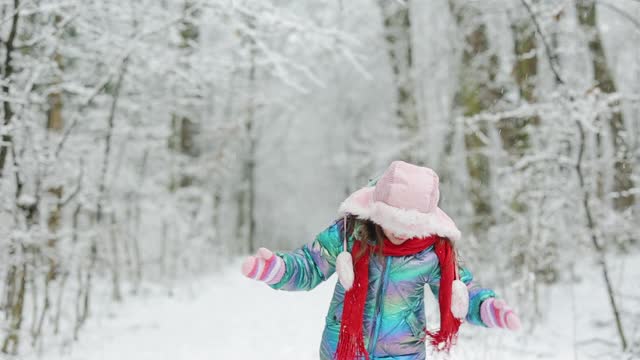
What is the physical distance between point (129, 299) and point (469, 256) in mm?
5048

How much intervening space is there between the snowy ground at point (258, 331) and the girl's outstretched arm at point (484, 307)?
1.59 meters

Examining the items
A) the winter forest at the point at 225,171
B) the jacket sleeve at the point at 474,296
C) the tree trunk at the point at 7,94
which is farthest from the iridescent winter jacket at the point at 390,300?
the tree trunk at the point at 7,94

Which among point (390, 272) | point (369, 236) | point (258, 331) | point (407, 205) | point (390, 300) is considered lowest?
point (258, 331)

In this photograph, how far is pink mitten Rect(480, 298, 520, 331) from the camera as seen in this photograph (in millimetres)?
2041

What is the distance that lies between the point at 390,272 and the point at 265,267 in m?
0.57

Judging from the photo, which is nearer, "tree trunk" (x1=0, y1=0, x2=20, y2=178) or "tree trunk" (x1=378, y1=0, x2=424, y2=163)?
"tree trunk" (x1=0, y1=0, x2=20, y2=178)

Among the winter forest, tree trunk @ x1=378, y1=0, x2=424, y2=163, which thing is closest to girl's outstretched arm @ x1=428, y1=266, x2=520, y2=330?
the winter forest

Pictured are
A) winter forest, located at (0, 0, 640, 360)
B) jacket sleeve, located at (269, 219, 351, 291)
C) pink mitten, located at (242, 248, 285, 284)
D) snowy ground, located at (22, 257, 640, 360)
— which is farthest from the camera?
snowy ground, located at (22, 257, 640, 360)

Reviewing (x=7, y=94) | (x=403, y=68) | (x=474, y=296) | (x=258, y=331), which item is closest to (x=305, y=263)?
(x=474, y=296)

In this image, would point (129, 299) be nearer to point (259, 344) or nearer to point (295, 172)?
point (259, 344)

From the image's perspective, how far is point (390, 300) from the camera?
2385 mm

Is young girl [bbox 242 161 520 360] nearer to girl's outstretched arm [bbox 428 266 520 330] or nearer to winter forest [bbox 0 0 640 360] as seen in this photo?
girl's outstretched arm [bbox 428 266 520 330]

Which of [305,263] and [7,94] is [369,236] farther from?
[7,94]

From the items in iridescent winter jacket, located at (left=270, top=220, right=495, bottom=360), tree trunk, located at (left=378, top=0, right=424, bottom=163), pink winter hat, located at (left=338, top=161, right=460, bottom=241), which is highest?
tree trunk, located at (left=378, top=0, right=424, bottom=163)
